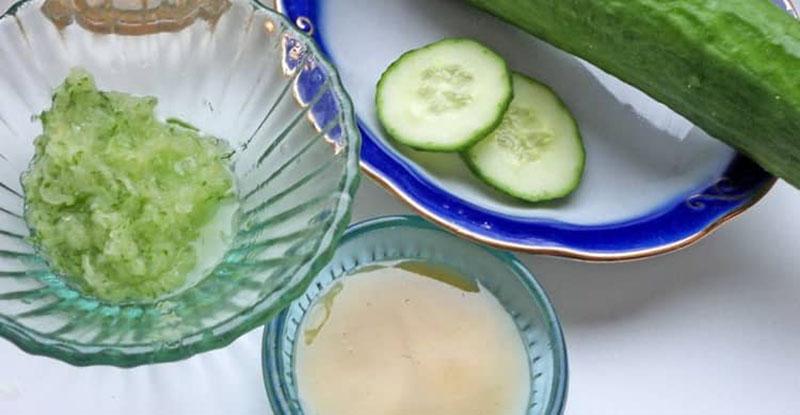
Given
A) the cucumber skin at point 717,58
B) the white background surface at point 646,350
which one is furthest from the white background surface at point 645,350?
the cucumber skin at point 717,58

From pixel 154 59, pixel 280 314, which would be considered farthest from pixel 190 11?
pixel 280 314

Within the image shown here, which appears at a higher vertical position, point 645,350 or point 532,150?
point 532,150

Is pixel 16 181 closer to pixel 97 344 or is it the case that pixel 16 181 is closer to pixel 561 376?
pixel 97 344

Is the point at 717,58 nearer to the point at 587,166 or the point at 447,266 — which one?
the point at 587,166

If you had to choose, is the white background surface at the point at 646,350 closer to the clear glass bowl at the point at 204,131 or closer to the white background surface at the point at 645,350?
the white background surface at the point at 645,350

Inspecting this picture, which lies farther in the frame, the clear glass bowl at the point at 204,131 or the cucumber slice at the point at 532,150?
the cucumber slice at the point at 532,150

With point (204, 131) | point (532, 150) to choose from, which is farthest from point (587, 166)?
point (204, 131)

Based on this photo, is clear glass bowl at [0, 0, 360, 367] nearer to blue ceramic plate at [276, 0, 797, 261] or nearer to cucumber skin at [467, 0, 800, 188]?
blue ceramic plate at [276, 0, 797, 261]
